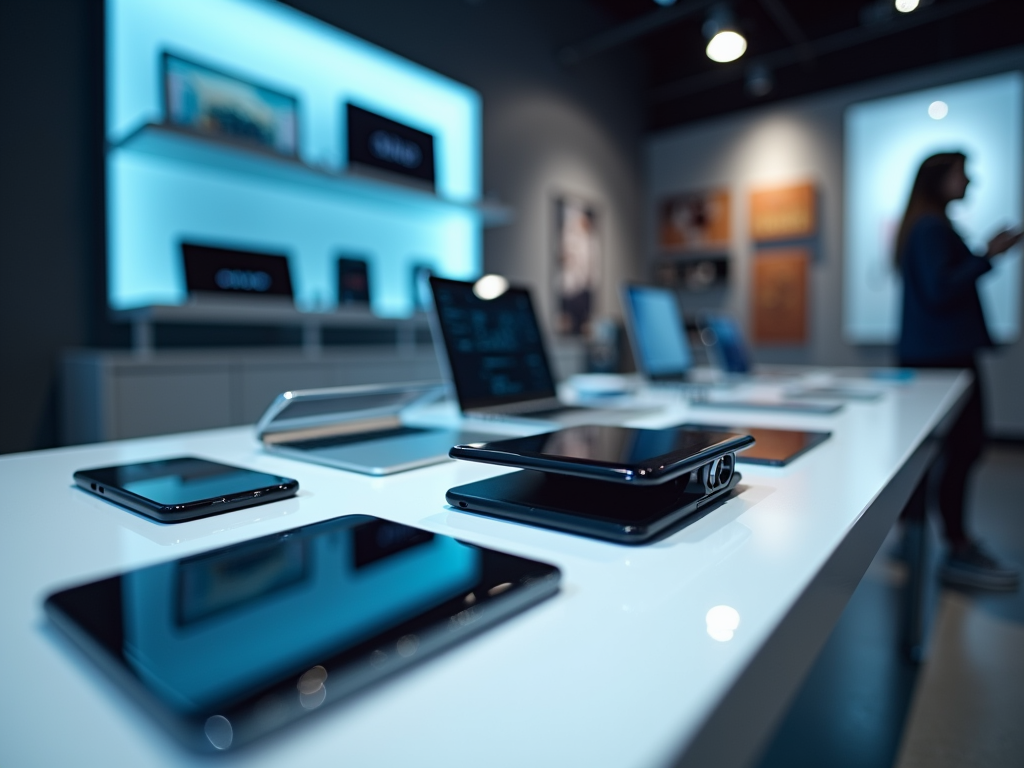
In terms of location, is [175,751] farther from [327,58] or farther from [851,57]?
[851,57]

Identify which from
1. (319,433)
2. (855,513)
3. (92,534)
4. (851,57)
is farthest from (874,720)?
(851,57)

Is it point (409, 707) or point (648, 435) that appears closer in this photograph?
point (409, 707)

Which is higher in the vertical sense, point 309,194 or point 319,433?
point 309,194

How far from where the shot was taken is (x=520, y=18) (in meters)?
4.91

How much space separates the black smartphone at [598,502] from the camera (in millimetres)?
528

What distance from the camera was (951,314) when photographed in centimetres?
248

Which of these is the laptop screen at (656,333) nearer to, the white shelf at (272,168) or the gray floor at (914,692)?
the gray floor at (914,692)

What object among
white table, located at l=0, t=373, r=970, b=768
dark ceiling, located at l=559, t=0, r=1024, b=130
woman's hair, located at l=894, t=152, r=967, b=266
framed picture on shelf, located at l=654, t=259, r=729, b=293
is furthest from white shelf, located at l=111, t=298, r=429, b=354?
framed picture on shelf, located at l=654, t=259, r=729, b=293

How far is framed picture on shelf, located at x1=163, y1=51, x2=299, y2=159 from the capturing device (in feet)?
9.25

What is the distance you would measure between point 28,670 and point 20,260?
2.81m

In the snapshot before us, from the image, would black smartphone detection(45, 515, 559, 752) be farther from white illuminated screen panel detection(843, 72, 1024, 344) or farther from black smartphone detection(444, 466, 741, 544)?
white illuminated screen panel detection(843, 72, 1024, 344)

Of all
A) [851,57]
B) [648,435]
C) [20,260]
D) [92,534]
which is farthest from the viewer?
[851,57]

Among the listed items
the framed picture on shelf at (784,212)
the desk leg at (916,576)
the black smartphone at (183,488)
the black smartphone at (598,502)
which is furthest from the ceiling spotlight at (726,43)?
the black smartphone at (183,488)

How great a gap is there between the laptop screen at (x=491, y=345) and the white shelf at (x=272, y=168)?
1868 mm
